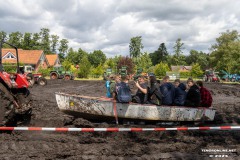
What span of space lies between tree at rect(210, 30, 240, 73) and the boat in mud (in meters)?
49.0

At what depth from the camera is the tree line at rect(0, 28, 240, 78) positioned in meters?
56.8

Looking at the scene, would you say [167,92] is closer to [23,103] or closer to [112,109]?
[112,109]

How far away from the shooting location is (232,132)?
756 cm

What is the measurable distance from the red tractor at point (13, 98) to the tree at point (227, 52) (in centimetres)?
5183

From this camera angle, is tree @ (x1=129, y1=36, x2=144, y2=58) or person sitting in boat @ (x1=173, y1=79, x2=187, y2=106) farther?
tree @ (x1=129, y1=36, x2=144, y2=58)

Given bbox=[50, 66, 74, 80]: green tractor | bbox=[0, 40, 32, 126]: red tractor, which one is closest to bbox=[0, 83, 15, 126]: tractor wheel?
bbox=[0, 40, 32, 126]: red tractor

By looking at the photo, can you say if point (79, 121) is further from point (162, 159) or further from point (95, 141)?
point (162, 159)

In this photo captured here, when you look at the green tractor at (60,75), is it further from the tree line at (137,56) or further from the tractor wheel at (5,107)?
the tractor wheel at (5,107)

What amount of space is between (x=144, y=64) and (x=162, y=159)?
7004 centimetres

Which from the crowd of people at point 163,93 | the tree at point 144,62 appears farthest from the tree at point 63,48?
the crowd of people at point 163,93

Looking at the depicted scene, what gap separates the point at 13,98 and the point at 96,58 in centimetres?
9326

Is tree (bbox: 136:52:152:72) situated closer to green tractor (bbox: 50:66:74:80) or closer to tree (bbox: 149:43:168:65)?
green tractor (bbox: 50:66:74:80)

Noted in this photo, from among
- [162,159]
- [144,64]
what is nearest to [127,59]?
[144,64]

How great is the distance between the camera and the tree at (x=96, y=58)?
98.2 meters
